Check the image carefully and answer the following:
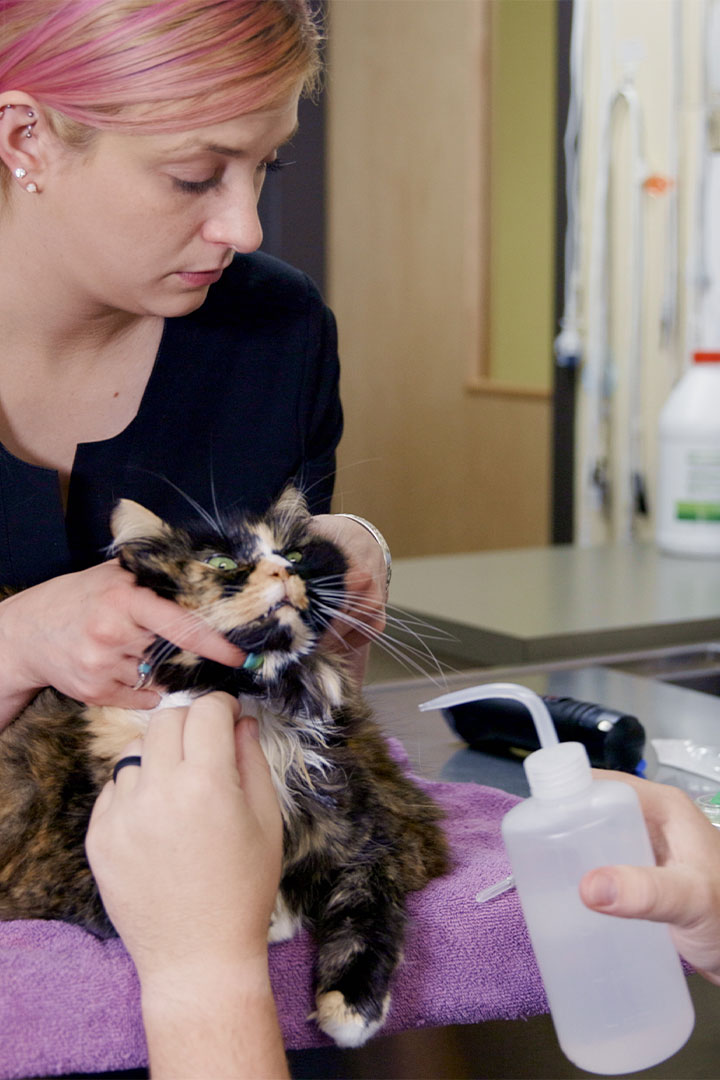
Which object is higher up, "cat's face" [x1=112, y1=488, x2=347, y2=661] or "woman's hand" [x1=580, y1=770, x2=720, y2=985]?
"cat's face" [x1=112, y1=488, x2=347, y2=661]

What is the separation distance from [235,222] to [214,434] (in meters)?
0.32

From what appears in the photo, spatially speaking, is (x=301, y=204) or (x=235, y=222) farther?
(x=301, y=204)

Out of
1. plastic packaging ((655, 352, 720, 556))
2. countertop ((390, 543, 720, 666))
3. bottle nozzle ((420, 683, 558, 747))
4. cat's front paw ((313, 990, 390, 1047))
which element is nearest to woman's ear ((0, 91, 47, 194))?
bottle nozzle ((420, 683, 558, 747))

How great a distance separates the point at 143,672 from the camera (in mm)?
820

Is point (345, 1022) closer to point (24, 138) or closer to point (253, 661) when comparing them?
point (253, 661)

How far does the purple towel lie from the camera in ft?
2.32

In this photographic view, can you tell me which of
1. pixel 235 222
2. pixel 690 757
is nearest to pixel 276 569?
pixel 235 222

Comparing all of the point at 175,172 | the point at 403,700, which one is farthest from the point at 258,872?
the point at 403,700

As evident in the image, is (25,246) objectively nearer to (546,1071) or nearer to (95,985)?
(95,985)

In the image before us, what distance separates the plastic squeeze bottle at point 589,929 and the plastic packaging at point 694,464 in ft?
5.96

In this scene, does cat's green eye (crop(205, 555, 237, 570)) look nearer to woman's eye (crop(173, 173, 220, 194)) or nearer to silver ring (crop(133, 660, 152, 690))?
silver ring (crop(133, 660, 152, 690))

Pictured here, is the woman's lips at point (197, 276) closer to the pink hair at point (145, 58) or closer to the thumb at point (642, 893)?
the pink hair at point (145, 58)

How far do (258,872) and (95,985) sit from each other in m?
0.15

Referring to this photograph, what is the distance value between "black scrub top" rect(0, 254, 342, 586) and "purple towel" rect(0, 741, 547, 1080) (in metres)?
0.44
